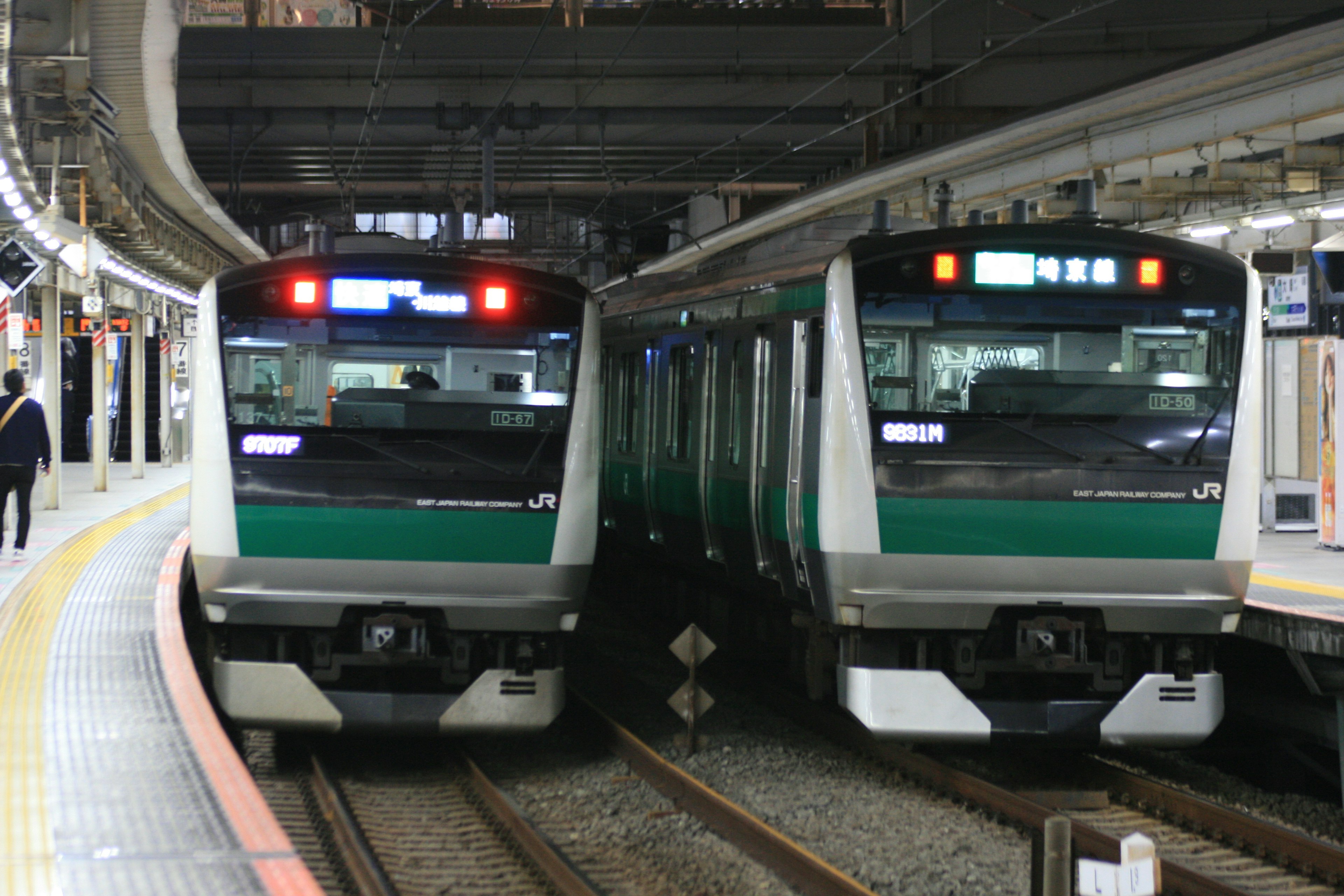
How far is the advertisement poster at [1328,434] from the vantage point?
473 inches

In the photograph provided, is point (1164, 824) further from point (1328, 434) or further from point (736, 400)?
point (1328, 434)

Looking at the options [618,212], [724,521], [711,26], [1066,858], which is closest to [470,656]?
[724,521]

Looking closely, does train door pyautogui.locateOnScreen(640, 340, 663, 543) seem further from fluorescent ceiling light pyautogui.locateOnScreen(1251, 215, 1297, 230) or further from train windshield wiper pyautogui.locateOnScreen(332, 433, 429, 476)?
fluorescent ceiling light pyautogui.locateOnScreen(1251, 215, 1297, 230)

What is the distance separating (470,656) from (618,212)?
25326 millimetres

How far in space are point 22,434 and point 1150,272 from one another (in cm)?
940

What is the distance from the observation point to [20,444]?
11977mm

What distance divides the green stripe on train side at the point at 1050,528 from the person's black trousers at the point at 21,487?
27.2 feet

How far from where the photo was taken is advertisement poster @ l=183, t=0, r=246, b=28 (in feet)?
63.8

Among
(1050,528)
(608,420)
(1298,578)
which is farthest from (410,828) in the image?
(1298,578)

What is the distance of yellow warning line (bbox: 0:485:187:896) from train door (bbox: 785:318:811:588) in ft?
12.5

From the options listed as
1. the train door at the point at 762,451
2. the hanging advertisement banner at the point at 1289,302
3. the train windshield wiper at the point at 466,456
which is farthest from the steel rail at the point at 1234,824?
the hanging advertisement banner at the point at 1289,302

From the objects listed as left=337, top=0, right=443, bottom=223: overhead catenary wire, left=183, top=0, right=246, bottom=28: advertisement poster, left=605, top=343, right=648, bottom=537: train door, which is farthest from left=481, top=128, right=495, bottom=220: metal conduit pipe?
left=605, top=343, right=648, bottom=537: train door

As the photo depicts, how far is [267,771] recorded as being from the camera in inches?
308

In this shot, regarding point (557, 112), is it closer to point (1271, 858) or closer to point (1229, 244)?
point (1229, 244)
